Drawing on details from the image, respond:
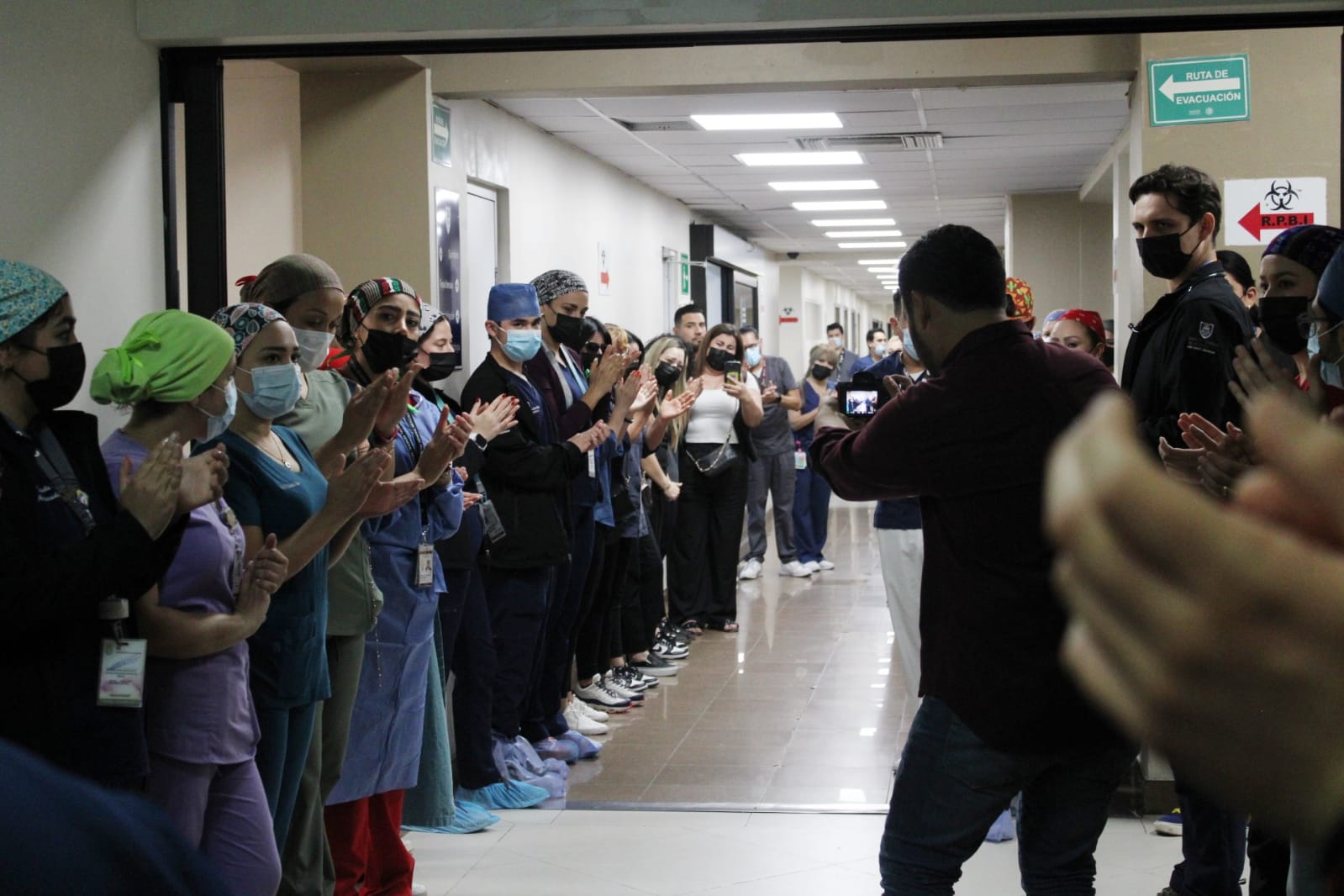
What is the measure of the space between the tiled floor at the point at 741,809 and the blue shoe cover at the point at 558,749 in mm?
90

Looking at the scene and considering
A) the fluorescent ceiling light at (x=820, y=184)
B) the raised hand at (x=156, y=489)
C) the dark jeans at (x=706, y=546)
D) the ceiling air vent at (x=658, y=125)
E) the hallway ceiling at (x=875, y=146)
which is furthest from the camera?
the fluorescent ceiling light at (x=820, y=184)

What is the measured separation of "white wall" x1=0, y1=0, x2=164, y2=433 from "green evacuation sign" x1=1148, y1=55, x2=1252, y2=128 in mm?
3070

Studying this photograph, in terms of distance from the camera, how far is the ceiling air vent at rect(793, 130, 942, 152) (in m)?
9.40

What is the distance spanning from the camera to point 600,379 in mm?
5051

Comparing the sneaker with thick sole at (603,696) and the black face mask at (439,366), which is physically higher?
the black face mask at (439,366)

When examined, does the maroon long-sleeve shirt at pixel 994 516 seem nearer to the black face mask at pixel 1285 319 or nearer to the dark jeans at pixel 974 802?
the dark jeans at pixel 974 802

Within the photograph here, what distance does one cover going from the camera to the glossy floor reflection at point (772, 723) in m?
4.80

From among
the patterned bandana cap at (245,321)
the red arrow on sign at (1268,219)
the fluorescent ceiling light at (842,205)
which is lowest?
the patterned bandana cap at (245,321)

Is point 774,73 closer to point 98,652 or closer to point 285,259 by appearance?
point 285,259

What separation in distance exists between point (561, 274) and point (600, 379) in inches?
20.9

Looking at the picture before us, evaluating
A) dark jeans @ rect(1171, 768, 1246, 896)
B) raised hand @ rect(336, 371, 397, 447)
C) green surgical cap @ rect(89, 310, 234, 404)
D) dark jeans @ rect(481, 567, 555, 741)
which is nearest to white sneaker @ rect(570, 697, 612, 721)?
dark jeans @ rect(481, 567, 555, 741)

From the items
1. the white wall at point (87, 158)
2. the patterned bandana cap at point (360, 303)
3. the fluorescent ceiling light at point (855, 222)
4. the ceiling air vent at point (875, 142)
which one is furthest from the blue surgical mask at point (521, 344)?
the fluorescent ceiling light at point (855, 222)

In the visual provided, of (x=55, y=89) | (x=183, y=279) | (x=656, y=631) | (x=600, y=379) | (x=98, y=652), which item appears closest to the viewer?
(x=98, y=652)

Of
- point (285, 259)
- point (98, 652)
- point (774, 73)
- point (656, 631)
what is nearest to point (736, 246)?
point (656, 631)
